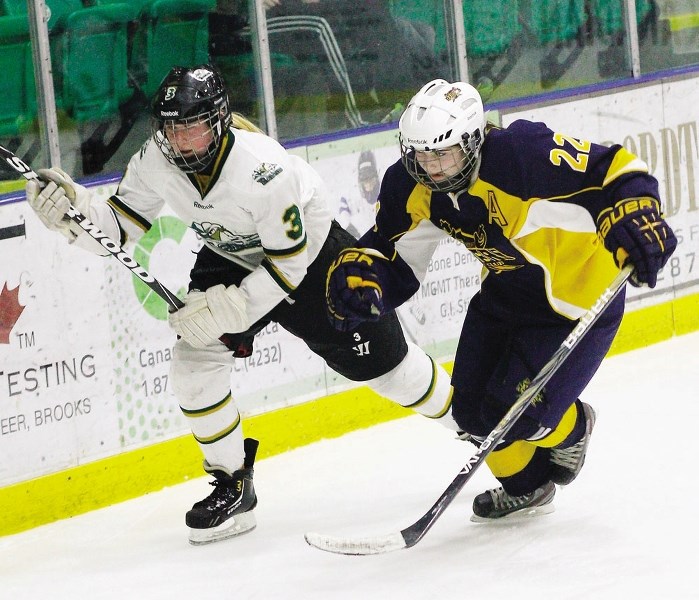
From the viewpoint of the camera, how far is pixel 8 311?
3.65m

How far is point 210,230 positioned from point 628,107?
2.48 m

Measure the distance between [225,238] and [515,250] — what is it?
2.53 ft

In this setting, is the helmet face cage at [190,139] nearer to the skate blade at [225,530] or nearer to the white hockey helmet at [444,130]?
the white hockey helmet at [444,130]

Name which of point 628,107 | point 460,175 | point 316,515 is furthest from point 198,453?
point 628,107

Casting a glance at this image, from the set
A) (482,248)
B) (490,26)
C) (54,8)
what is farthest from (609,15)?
(482,248)

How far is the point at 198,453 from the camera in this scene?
13.5ft

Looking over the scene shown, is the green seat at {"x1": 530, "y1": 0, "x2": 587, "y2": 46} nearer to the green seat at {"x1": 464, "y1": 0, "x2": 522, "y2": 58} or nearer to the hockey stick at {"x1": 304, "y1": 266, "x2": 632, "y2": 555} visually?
the green seat at {"x1": 464, "y1": 0, "x2": 522, "y2": 58}

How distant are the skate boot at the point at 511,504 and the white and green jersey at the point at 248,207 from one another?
2.33 ft

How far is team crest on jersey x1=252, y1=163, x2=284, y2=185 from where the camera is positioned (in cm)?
318

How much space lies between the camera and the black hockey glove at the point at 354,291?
9.58 ft

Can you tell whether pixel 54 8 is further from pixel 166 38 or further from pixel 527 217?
pixel 527 217

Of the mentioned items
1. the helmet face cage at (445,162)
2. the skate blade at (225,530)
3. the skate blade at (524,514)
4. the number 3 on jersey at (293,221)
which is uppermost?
the helmet face cage at (445,162)

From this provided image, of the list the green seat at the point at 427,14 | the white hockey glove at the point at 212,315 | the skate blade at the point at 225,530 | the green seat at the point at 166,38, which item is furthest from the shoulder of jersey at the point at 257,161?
the green seat at the point at 427,14

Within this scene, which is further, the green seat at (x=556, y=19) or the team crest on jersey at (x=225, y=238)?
the green seat at (x=556, y=19)
